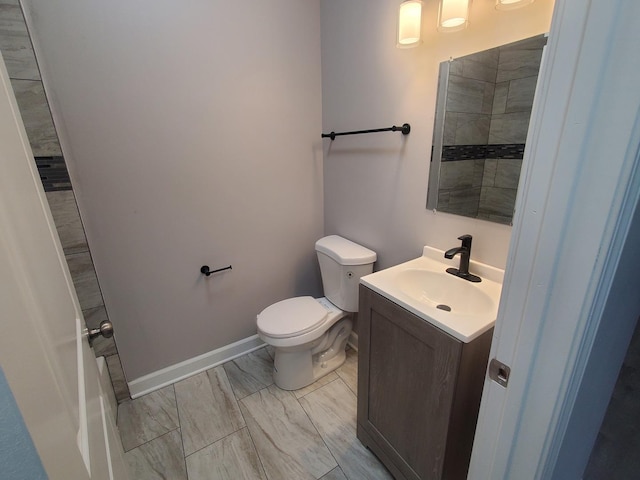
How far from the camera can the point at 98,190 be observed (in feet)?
4.74

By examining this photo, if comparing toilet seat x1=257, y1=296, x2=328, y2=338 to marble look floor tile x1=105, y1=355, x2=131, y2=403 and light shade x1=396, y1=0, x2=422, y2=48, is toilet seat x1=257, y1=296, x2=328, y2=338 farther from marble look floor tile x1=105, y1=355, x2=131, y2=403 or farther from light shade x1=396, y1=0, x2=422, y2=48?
light shade x1=396, y1=0, x2=422, y2=48

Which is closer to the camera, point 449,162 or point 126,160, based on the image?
point 449,162

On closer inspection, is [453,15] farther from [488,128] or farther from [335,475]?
[335,475]

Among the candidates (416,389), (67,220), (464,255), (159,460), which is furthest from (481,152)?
(159,460)

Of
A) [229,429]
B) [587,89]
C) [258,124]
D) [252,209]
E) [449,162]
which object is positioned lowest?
[229,429]

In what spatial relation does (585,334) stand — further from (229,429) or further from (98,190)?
(98,190)

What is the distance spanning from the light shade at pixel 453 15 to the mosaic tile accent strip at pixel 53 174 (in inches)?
66.6

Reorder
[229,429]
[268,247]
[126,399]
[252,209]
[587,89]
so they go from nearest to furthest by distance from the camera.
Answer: [587,89], [229,429], [126,399], [252,209], [268,247]

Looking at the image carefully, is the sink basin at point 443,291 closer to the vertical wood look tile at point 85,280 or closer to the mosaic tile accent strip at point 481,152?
the mosaic tile accent strip at point 481,152

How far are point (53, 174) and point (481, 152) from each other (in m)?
1.86

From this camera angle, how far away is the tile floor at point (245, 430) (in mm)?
1366

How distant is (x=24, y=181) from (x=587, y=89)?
0.94m

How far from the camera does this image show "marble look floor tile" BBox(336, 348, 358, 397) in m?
1.83

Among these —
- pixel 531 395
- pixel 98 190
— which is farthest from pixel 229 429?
pixel 531 395
